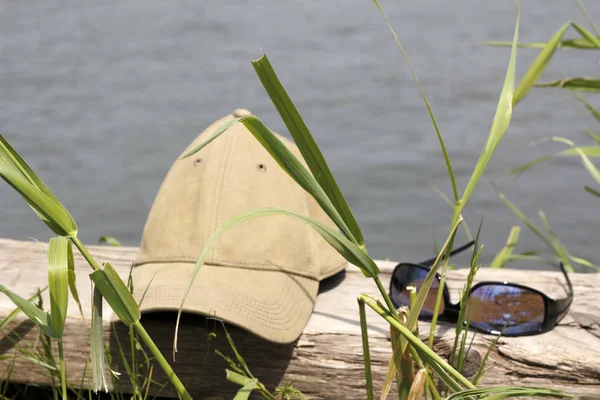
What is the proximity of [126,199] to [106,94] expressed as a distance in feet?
3.50

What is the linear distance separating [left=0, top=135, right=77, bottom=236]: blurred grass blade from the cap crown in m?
0.72

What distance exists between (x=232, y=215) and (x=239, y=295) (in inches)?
9.6

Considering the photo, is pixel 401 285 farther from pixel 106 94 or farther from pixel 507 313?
pixel 106 94

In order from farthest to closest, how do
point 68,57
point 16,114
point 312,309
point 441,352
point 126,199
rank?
point 68,57, point 16,114, point 126,199, point 312,309, point 441,352

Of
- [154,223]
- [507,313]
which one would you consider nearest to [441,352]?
[507,313]

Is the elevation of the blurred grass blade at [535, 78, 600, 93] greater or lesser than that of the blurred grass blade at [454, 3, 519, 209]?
greater

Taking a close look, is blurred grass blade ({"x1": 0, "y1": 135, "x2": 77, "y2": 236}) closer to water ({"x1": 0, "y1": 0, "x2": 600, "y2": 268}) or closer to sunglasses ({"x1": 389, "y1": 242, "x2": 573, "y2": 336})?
sunglasses ({"x1": 389, "y1": 242, "x2": 573, "y2": 336})

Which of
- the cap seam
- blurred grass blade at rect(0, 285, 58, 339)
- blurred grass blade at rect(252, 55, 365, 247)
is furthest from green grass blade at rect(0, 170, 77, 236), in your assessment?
the cap seam

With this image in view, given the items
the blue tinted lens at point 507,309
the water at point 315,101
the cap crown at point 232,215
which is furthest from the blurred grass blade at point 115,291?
the water at point 315,101

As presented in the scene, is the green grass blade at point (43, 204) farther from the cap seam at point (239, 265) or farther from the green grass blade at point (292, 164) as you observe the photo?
the cap seam at point (239, 265)

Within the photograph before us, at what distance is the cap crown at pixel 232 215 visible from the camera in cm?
168

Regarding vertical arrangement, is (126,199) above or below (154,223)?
above

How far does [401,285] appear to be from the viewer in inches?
68.6

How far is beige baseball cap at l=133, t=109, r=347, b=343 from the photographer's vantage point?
1528mm
